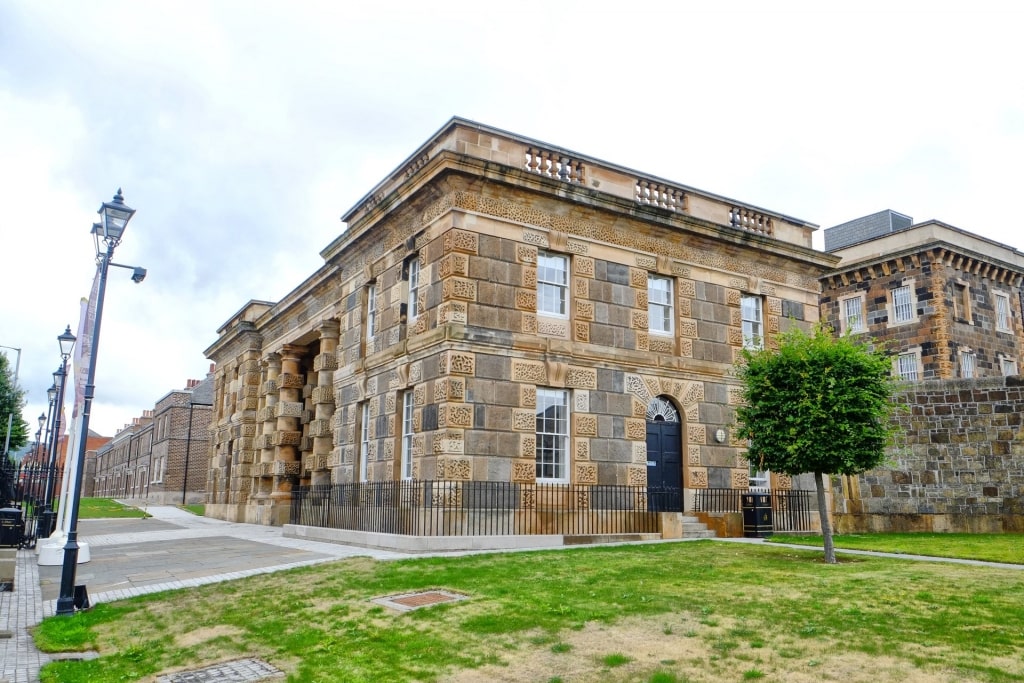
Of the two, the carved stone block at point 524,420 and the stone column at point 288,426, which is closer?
the carved stone block at point 524,420

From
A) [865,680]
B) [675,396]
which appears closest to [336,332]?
[675,396]

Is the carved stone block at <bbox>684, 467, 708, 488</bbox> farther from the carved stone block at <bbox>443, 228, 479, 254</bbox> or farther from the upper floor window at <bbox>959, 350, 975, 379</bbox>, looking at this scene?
the upper floor window at <bbox>959, 350, 975, 379</bbox>

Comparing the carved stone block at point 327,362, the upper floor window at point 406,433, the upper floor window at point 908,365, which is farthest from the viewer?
the upper floor window at point 908,365

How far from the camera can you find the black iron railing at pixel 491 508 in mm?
15930

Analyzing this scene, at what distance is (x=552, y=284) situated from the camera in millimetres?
18578

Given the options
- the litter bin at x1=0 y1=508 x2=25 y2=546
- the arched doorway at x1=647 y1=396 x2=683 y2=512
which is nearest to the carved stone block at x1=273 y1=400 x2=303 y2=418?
the arched doorway at x1=647 y1=396 x2=683 y2=512

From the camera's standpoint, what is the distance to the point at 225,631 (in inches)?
343

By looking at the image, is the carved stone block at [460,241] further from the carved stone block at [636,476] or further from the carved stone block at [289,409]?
the carved stone block at [289,409]

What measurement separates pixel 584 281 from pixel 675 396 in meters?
3.87

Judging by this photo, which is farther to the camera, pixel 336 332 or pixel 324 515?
pixel 336 332

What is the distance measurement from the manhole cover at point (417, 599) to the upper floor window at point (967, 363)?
30.1 meters

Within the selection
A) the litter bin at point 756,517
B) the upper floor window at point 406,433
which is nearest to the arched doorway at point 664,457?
the litter bin at point 756,517

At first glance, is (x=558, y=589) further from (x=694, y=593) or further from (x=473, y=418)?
(x=473, y=418)

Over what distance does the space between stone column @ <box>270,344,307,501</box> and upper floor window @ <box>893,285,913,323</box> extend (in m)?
25.6
